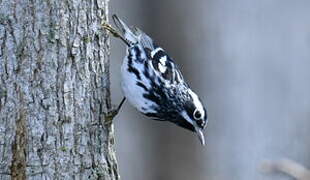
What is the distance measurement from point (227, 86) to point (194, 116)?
9316mm

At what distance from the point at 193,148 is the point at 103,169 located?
6.09 m

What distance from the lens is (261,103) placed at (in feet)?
54.4

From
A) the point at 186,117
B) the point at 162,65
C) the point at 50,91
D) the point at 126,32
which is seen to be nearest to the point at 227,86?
the point at 126,32

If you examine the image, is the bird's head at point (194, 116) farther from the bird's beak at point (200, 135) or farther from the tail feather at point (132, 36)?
the tail feather at point (132, 36)

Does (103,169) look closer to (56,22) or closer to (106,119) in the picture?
(106,119)

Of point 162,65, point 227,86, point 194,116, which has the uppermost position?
point 227,86

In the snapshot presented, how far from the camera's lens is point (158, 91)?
6.64 meters

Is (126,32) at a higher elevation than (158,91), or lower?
higher

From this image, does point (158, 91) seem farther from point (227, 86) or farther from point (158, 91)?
point (227, 86)

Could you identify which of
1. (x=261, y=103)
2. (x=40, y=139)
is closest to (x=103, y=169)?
(x=40, y=139)

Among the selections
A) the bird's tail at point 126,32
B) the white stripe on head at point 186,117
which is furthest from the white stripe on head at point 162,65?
the white stripe on head at point 186,117

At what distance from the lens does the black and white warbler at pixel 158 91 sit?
21.5ft

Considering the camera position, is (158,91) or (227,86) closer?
(158,91)

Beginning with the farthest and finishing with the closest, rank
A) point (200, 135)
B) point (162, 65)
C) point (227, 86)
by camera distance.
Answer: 1. point (227, 86)
2. point (162, 65)
3. point (200, 135)
